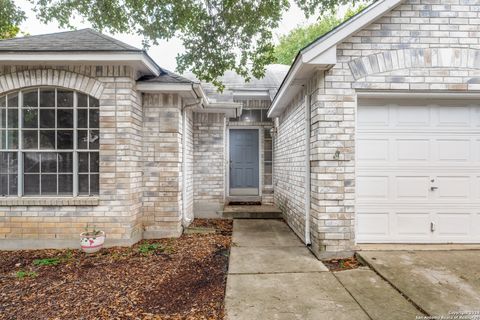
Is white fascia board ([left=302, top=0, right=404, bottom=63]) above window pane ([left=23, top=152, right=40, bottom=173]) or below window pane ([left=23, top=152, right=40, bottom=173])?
above

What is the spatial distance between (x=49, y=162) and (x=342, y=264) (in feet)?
16.0

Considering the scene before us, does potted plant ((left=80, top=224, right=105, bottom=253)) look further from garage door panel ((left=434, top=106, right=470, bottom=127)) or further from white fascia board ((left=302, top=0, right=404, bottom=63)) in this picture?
garage door panel ((left=434, top=106, right=470, bottom=127))

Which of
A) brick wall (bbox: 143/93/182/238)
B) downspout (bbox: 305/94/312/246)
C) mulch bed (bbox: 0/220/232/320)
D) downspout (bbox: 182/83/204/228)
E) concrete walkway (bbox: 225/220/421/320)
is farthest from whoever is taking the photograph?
downspout (bbox: 182/83/204/228)

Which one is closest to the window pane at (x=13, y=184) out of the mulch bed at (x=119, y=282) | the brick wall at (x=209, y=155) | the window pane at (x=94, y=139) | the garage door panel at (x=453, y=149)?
the mulch bed at (x=119, y=282)

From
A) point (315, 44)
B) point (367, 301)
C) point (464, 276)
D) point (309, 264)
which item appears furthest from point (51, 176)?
point (464, 276)

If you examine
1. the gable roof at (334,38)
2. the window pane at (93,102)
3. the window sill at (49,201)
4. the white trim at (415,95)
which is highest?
the gable roof at (334,38)

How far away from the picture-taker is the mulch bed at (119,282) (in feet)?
8.67

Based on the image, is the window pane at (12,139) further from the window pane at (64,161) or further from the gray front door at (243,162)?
the gray front door at (243,162)

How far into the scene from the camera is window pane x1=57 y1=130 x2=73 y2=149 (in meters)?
4.60

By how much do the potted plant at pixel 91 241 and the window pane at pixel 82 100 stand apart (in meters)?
2.12

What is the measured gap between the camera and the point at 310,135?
439 cm

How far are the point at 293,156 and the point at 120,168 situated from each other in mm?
3290

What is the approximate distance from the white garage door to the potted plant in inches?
159

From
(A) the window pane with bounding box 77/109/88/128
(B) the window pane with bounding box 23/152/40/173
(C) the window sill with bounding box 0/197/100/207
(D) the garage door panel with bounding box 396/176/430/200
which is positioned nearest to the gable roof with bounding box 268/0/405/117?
(D) the garage door panel with bounding box 396/176/430/200
